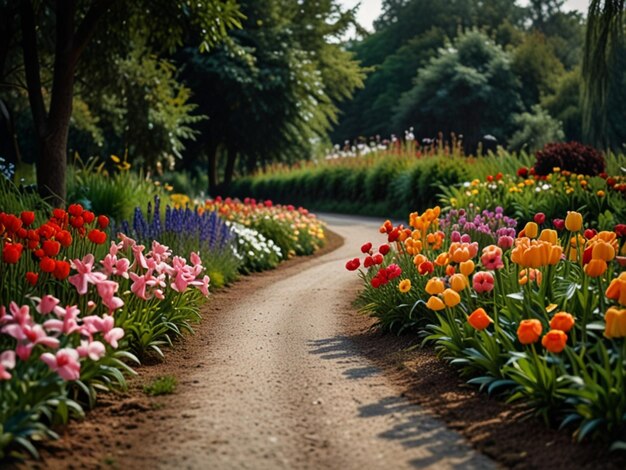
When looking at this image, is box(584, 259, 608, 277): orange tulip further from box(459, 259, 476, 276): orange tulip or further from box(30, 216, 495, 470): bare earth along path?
box(30, 216, 495, 470): bare earth along path

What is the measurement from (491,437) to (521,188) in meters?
7.87

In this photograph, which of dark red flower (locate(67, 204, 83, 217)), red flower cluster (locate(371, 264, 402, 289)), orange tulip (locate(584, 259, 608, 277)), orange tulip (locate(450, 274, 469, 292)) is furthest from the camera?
red flower cluster (locate(371, 264, 402, 289))

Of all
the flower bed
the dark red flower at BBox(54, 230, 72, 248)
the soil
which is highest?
the dark red flower at BBox(54, 230, 72, 248)

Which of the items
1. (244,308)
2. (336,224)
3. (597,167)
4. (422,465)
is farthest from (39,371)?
(336,224)

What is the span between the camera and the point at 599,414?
3.31 meters

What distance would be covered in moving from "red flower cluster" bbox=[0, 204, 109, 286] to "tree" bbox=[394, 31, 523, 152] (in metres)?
33.5

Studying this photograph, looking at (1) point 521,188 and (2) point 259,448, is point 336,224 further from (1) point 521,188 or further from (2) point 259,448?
(2) point 259,448

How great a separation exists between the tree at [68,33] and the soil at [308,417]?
3864 mm

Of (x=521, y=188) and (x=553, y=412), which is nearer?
(x=553, y=412)

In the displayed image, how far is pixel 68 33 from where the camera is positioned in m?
8.42

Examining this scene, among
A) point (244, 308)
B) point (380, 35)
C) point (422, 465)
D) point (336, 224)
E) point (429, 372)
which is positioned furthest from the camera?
point (380, 35)

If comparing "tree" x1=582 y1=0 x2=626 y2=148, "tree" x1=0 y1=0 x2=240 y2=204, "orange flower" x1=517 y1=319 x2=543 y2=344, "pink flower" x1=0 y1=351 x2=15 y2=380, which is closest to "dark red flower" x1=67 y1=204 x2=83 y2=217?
"pink flower" x1=0 y1=351 x2=15 y2=380

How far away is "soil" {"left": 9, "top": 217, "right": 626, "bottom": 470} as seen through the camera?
3248 mm

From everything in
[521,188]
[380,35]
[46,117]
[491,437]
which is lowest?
[491,437]
